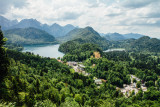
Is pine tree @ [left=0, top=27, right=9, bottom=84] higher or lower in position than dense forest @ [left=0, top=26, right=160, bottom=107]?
higher

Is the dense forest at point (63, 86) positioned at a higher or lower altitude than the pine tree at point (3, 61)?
lower

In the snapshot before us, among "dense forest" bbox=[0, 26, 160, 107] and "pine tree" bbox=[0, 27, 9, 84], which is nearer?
"pine tree" bbox=[0, 27, 9, 84]

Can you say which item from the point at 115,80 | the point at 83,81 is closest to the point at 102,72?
the point at 115,80

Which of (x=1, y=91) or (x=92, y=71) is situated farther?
(x=92, y=71)

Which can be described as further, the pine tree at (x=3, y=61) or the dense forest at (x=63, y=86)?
the dense forest at (x=63, y=86)

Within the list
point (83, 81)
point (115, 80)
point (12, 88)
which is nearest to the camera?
point (12, 88)

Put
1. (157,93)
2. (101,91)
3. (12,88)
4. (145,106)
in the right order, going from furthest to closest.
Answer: (101,91) < (157,93) < (145,106) < (12,88)

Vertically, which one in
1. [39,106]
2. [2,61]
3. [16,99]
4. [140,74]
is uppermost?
[2,61]

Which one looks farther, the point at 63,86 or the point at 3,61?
the point at 63,86

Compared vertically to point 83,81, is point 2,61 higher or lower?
higher

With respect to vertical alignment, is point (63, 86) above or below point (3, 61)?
below

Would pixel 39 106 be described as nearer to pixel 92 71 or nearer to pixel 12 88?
pixel 12 88
